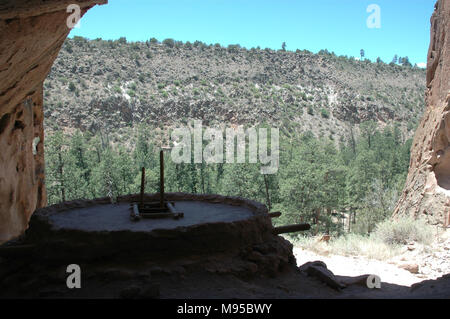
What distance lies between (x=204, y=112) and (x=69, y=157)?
1050 inches

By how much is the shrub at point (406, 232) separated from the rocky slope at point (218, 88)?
38.0 meters

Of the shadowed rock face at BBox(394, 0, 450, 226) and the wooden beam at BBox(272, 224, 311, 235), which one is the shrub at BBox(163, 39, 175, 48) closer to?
the shadowed rock face at BBox(394, 0, 450, 226)

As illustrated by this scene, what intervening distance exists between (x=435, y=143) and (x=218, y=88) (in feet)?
145

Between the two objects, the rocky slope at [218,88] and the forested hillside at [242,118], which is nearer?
the forested hillside at [242,118]

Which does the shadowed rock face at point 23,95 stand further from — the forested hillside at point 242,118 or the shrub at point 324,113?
the shrub at point 324,113

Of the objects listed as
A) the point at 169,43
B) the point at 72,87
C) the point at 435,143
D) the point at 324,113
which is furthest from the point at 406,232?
the point at 169,43

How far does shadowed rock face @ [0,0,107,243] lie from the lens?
530 centimetres

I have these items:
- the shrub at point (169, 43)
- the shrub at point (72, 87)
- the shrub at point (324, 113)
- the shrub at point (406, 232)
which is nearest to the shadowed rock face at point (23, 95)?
the shrub at point (406, 232)

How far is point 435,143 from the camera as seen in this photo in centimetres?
1084

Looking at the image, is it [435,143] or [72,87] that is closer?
[435,143]

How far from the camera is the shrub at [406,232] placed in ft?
32.8

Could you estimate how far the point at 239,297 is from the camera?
377 cm

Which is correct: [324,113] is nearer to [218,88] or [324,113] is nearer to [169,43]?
[218,88]
